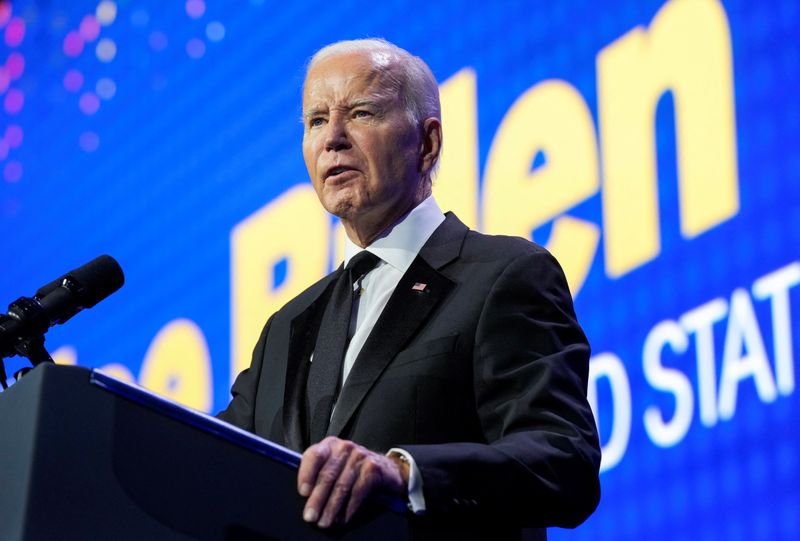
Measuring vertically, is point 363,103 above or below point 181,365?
below

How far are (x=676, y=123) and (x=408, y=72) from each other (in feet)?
3.11

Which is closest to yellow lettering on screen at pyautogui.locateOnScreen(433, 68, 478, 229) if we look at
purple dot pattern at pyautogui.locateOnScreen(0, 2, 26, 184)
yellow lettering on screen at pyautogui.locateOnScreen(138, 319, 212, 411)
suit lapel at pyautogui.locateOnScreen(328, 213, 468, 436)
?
yellow lettering on screen at pyautogui.locateOnScreen(138, 319, 212, 411)

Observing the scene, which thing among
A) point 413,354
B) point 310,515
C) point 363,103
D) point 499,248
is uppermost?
point 363,103

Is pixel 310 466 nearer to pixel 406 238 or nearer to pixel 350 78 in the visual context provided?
pixel 406 238

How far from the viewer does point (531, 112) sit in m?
3.11

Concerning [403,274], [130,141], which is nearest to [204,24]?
→ [130,141]

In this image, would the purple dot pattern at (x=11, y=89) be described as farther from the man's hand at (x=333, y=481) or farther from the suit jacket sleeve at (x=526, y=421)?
the man's hand at (x=333, y=481)

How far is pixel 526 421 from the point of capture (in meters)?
1.54

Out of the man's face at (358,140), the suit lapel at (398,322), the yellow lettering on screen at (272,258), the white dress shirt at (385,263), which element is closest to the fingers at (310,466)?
the suit lapel at (398,322)

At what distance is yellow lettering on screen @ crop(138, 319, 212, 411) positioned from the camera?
3818mm

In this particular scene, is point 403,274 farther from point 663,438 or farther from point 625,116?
point 625,116

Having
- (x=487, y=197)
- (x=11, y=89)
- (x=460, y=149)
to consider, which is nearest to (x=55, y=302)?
(x=487, y=197)

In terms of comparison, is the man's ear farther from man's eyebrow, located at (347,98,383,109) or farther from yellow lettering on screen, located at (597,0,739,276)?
yellow lettering on screen, located at (597,0,739,276)

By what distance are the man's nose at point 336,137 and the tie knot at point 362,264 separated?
16 cm
